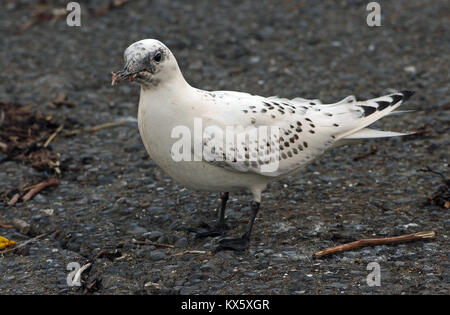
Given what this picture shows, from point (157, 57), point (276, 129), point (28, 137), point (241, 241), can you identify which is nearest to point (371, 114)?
point (276, 129)

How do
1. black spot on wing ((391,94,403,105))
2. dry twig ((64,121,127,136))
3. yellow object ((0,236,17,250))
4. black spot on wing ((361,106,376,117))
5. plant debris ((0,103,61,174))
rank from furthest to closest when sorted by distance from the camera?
dry twig ((64,121,127,136)) → plant debris ((0,103,61,174)) → black spot on wing ((391,94,403,105)) → black spot on wing ((361,106,376,117)) → yellow object ((0,236,17,250))

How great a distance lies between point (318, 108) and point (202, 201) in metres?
1.38

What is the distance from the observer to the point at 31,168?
677 cm

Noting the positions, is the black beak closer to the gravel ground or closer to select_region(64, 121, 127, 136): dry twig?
the gravel ground

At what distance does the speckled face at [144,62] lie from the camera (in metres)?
4.89

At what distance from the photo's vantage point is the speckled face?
489cm

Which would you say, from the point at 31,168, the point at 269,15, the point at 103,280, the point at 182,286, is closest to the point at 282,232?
the point at 182,286

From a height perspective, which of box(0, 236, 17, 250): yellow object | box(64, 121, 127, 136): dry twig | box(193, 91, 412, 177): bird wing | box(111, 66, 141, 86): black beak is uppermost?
box(111, 66, 141, 86): black beak

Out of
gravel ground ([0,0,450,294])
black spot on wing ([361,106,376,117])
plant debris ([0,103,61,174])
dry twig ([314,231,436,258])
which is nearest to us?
gravel ground ([0,0,450,294])

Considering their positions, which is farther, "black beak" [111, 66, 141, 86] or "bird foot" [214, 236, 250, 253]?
"bird foot" [214, 236, 250, 253]

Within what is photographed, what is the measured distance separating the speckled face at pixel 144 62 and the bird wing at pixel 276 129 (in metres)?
0.50

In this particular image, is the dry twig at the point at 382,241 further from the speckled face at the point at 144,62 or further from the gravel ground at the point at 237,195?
the speckled face at the point at 144,62

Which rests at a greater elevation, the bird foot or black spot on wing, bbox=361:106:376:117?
black spot on wing, bbox=361:106:376:117

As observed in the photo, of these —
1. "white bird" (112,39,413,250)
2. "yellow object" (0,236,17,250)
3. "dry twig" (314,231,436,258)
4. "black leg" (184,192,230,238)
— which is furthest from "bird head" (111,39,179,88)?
"dry twig" (314,231,436,258)
